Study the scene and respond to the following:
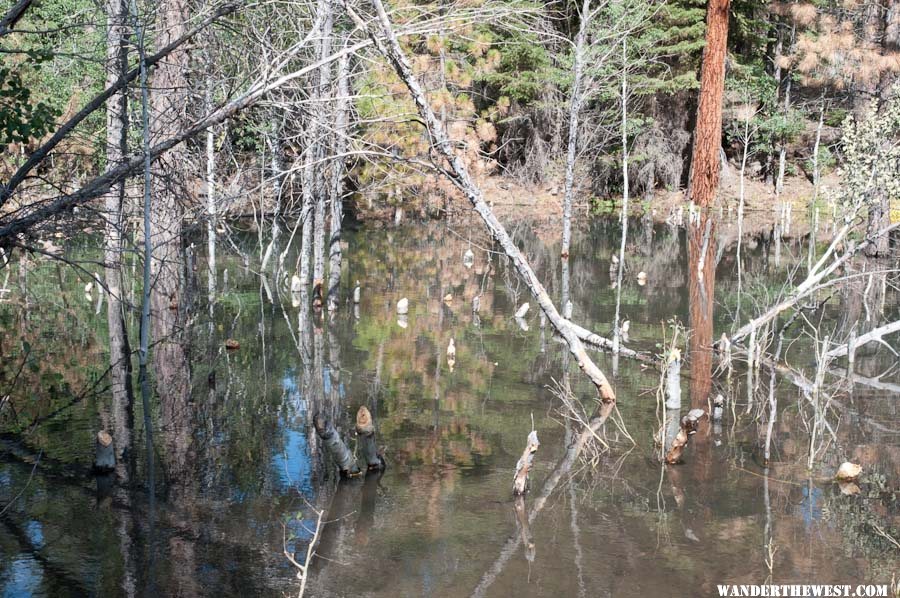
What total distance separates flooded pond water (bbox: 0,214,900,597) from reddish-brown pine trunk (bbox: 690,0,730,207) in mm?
17782

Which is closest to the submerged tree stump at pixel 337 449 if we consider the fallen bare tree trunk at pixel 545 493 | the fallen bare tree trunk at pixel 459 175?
the fallen bare tree trunk at pixel 545 493

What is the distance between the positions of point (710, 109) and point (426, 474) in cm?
2704

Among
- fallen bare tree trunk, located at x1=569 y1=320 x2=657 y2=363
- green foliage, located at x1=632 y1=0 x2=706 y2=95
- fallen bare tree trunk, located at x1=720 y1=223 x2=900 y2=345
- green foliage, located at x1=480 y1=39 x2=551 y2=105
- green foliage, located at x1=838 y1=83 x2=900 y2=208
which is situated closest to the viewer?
fallen bare tree trunk, located at x1=720 y1=223 x2=900 y2=345

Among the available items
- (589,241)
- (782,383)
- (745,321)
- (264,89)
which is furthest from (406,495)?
(589,241)

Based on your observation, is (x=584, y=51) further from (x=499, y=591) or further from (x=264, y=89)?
(x=499, y=591)

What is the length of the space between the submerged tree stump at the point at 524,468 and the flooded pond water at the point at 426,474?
163 millimetres

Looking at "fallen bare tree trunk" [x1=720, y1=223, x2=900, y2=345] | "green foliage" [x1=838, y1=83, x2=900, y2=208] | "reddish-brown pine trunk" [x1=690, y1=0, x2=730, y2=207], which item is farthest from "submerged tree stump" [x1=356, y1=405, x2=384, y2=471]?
"reddish-brown pine trunk" [x1=690, y1=0, x2=730, y2=207]

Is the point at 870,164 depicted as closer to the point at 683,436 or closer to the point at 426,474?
the point at 683,436

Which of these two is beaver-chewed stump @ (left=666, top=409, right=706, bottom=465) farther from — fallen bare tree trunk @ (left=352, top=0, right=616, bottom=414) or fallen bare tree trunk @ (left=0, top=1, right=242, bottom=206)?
fallen bare tree trunk @ (left=0, top=1, right=242, bottom=206)

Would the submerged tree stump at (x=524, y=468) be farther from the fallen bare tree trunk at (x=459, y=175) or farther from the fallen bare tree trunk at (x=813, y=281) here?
the fallen bare tree trunk at (x=813, y=281)

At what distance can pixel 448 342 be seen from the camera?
1475cm

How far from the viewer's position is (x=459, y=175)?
9.97 metres

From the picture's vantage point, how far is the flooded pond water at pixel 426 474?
22.7 ft

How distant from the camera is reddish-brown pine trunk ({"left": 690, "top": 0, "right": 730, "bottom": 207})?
104 feet
